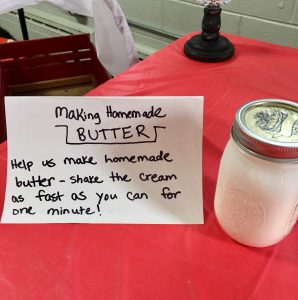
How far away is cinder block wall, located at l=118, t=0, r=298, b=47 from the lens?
131 centimetres

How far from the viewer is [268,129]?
39 cm

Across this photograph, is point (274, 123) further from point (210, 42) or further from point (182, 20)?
point (182, 20)

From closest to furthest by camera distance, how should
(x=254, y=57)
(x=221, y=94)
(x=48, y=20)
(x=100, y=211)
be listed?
(x=100, y=211) → (x=221, y=94) → (x=254, y=57) → (x=48, y=20)

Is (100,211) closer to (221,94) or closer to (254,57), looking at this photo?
(221,94)

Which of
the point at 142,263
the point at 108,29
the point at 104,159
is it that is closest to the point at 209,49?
the point at 108,29

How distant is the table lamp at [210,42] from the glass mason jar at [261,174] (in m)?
0.55

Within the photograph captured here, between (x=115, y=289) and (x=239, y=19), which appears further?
(x=239, y=19)

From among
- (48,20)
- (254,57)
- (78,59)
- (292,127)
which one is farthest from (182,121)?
(48,20)

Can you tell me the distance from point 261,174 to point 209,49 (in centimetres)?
65

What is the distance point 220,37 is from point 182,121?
22.5 inches

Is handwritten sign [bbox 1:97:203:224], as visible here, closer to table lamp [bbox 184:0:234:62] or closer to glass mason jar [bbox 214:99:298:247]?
glass mason jar [bbox 214:99:298:247]

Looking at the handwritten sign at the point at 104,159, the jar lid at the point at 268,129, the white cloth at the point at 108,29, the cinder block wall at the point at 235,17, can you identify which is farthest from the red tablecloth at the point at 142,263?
the cinder block wall at the point at 235,17

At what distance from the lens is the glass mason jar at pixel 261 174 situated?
14.9 inches

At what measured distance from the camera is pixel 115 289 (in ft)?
1.38
